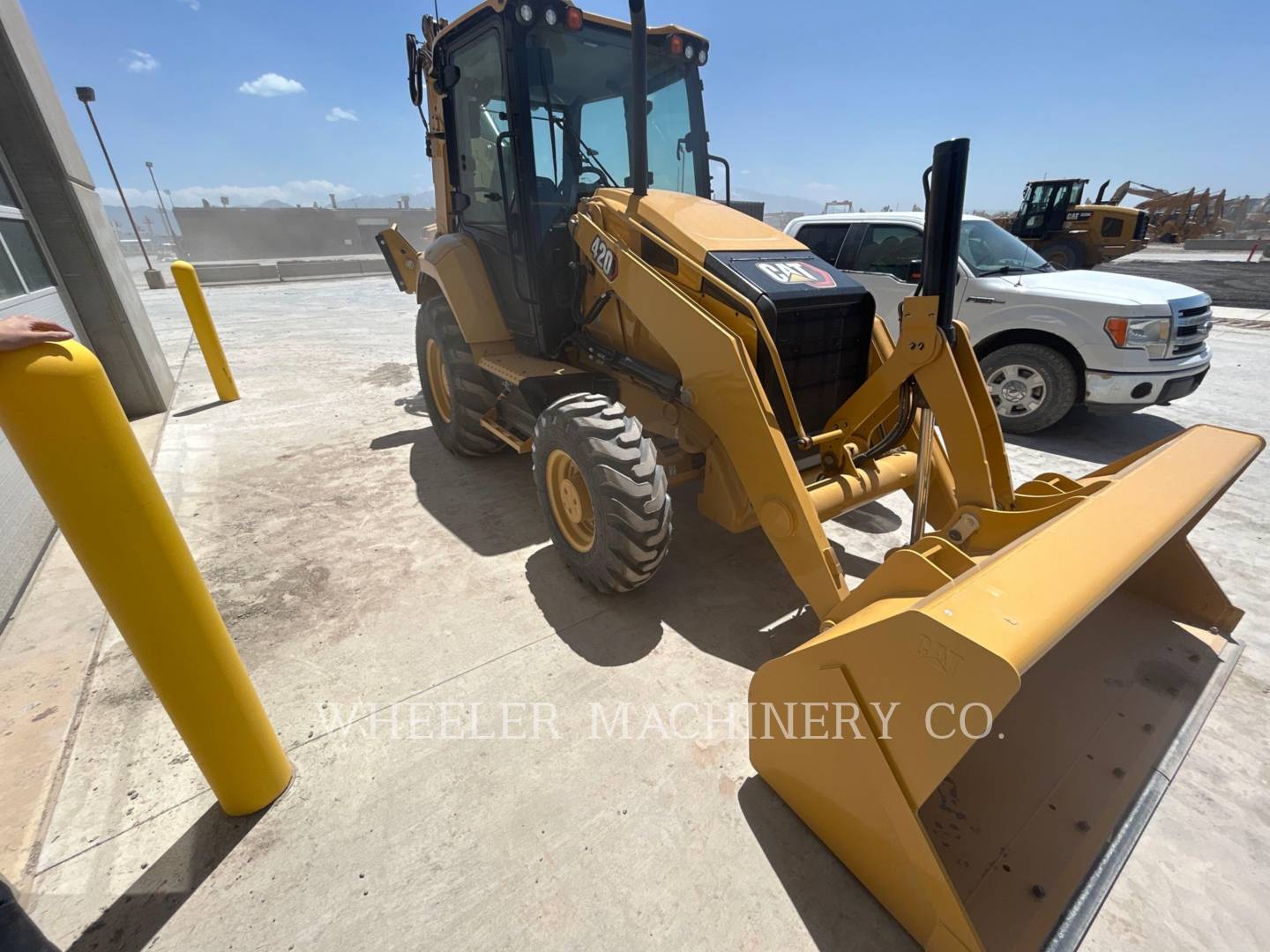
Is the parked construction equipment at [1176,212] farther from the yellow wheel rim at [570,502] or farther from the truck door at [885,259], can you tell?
the yellow wheel rim at [570,502]

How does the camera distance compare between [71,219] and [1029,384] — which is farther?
[71,219]

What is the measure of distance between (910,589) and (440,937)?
1715 mm

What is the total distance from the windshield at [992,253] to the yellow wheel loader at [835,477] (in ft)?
10.4

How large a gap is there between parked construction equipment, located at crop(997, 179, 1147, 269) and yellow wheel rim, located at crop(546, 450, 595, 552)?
17763 millimetres

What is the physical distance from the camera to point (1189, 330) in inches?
194

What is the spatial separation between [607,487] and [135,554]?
1.67m

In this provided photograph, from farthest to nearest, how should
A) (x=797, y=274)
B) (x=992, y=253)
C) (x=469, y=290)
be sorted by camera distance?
(x=992, y=253)
(x=469, y=290)
(x=797, y=274)

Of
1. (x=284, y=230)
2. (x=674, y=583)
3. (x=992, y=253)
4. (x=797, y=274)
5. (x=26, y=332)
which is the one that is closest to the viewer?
(x=26, y=332)

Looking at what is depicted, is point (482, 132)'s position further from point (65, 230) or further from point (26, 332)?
point (65, 230)

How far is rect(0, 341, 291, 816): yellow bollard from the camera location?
1360mm

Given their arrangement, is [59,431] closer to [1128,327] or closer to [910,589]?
[910,589]

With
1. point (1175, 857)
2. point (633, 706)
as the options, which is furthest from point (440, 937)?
point (1175, 857)

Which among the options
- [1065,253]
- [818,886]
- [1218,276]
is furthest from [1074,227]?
[818,886]

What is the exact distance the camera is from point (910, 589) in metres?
1.79
